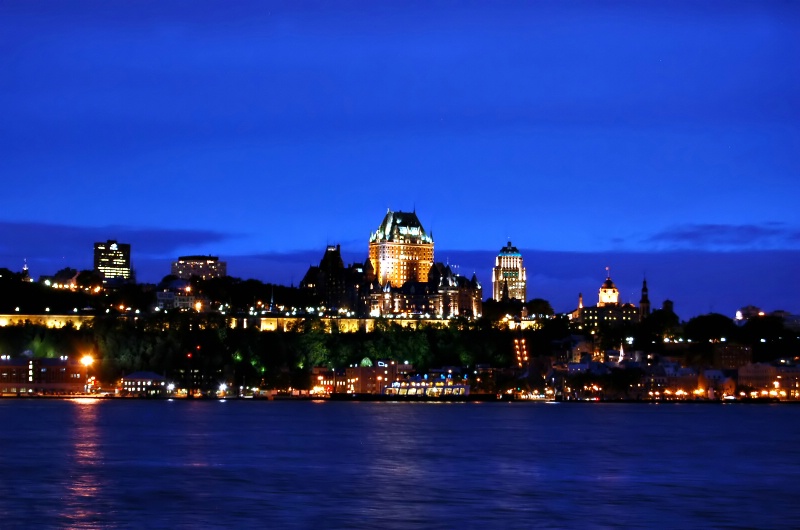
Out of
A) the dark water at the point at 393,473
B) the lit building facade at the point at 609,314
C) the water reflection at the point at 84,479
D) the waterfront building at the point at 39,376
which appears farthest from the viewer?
the lit building facade at the point at 609,314

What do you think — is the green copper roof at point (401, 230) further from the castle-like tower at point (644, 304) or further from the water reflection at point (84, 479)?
the water reflection at point (84, 479)

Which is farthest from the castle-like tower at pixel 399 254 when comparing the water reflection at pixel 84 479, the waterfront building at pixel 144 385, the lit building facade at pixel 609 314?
the water reflection at pixel 84 479

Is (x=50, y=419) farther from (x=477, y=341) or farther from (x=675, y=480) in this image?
(x=477, y=341)

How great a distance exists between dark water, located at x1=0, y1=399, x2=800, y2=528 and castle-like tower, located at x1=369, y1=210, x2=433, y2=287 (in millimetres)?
104736

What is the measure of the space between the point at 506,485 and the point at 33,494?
14001 mm

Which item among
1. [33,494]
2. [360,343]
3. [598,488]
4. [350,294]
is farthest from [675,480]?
[350,294]

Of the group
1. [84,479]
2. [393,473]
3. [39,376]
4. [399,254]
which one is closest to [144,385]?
[39,376]

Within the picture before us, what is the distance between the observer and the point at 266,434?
72.9m

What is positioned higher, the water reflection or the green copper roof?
the green copper roof

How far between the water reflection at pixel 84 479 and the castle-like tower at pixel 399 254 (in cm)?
11346

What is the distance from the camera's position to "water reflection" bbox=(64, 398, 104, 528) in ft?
131

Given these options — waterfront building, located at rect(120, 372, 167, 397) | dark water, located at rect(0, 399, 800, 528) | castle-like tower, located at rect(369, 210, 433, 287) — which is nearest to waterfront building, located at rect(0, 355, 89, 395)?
waterfront building, located at rect(120, 372, 167, 397)

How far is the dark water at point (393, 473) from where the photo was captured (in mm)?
40312

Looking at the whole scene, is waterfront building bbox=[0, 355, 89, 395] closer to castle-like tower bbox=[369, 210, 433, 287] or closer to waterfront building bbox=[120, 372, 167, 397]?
waterfront building bbox=[120, 372, 167, 397]
